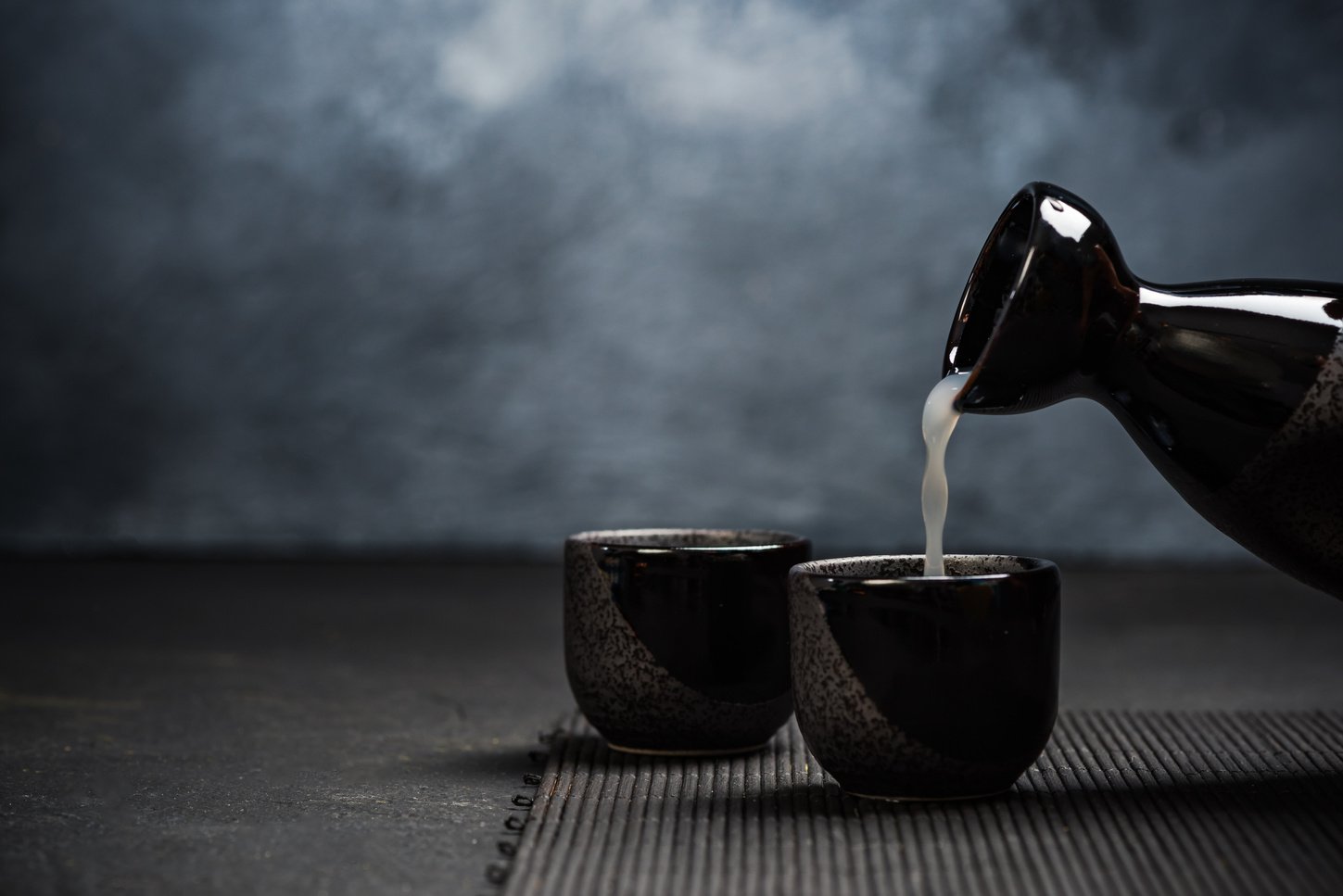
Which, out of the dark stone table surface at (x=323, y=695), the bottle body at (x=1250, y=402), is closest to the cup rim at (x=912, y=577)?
the bottle body at (x=1250, y=402)

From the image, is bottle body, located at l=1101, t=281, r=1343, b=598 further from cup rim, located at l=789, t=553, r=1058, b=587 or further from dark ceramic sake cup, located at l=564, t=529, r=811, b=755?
dark ceramic sake cup, located at l=564, t=529, r=811, b=755

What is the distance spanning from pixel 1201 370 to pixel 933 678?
234 mm

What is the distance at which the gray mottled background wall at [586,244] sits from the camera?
87.8 inches

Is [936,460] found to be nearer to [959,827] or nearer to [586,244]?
[959,827]

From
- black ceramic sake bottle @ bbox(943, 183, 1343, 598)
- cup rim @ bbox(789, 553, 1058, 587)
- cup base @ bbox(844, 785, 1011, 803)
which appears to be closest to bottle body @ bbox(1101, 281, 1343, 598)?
black ceramic sake bottle @ bbox(943, 183, 1343, 598)

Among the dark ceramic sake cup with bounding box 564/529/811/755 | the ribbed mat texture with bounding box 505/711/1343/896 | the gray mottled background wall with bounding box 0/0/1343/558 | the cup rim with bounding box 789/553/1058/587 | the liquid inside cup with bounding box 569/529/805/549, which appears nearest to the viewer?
the ribbed mat texture with bounding box 505/711/1343/896

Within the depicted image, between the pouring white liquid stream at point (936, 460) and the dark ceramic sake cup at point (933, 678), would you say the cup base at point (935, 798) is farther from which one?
the pouring white liquid stream at point (936, 460)

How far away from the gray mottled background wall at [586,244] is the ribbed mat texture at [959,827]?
1.43 m

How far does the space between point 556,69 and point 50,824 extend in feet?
5.90

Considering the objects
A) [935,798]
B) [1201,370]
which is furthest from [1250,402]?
[935,798]

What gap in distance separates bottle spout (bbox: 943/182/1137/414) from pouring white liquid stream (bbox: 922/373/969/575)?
1 cm

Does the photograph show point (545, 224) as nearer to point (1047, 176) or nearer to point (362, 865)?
point (1047, 176)

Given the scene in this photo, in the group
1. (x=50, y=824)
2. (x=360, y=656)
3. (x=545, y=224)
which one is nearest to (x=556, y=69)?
(x=545, y=224)

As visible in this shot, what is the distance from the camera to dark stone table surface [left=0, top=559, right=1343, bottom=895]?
0.67 meters
